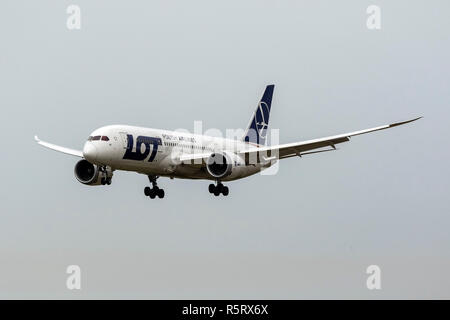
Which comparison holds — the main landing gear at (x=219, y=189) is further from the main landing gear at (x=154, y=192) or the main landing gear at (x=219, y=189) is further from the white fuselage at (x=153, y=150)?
the main landing gear at (x=154, y=192)

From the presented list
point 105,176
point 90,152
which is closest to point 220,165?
point 105,176

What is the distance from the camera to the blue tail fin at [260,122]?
11425 cm

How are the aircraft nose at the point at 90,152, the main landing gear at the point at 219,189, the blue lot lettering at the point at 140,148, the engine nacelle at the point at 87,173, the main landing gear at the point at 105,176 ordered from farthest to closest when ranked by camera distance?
the main landing gear at the point at 219,189 → the engine nacelle at the point at 87,173 → the main landing gear at the point at 105,176 → the blue lot lettering at the point at 140,148 → the aircraft nose at the point at 90,152

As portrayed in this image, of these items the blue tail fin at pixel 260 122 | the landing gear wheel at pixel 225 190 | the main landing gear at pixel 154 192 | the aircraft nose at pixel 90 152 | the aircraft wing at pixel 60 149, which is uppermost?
the blue tail fin at pixel 260 122

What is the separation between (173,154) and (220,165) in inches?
123

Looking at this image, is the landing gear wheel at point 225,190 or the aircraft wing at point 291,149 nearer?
the aircraft wing at point 291,149

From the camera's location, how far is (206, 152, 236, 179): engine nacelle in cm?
10362

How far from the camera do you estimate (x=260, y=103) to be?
117 meters

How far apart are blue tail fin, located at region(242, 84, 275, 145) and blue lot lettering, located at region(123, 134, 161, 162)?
12.8m

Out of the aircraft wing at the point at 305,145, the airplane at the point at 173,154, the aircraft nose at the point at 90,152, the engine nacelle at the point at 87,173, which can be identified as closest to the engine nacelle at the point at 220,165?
the airplane at the point at 173,154

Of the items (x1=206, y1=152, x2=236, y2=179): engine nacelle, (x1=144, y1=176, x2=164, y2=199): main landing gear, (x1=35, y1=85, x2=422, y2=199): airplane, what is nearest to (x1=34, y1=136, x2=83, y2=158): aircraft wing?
(x1=35, y1=85, x2=422, y2=199): airplane

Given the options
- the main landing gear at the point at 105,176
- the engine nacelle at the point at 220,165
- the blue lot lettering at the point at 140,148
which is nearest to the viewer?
the blue lot lettering at the point at 140,148
